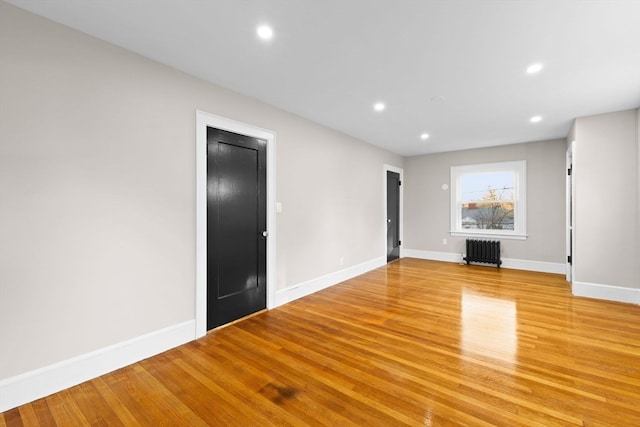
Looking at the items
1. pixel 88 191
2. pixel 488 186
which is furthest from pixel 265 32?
pixel 488 186

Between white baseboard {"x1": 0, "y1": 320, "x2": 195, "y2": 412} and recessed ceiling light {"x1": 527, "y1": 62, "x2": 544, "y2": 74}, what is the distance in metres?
4.08

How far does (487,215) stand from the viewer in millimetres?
6246

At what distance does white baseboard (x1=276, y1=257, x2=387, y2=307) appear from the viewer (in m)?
3.78

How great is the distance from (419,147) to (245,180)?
430 centimetres

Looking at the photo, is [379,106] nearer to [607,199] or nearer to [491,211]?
[607,199]

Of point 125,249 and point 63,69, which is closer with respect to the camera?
point 63,69

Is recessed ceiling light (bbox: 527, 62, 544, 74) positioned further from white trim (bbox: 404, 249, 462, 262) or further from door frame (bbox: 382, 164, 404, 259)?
white trim (bbox: 404, 249, 462, 262)

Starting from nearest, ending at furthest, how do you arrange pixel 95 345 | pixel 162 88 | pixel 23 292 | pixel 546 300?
pixel 23 292
pixel 95 345
pixel 162 88
pixel 546 300

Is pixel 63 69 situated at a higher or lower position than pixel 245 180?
higher

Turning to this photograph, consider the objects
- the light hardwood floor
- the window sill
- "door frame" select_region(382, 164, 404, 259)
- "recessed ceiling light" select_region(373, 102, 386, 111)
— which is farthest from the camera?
"door frame" select_region(382, 164, 404, 259)

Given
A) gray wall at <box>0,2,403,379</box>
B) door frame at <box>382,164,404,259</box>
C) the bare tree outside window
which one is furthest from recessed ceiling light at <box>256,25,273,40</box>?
the bare tree outside window

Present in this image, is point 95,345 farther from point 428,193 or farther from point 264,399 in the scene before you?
point 428,193

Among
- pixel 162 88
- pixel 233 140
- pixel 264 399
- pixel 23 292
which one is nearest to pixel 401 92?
pixel 233 140

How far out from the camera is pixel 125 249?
232cm
